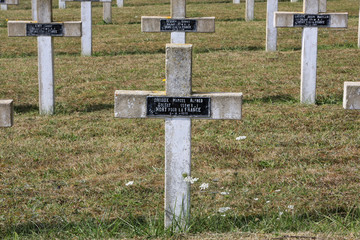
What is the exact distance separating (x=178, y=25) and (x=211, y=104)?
481 cm

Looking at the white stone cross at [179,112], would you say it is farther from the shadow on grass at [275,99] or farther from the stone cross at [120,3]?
the stone cross at [120,3]

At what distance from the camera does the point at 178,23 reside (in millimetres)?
9078

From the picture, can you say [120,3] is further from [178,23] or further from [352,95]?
[352,95]

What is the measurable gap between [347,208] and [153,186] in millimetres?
1674

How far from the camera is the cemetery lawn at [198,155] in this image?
15.0 feet

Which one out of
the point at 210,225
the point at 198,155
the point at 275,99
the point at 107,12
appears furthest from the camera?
the point at 107,12

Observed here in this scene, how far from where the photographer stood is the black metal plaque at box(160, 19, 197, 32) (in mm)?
9070

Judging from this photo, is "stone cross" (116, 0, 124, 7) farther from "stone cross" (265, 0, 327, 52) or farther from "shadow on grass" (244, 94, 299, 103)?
"shadow on grass" (244, 94, 299, 103)

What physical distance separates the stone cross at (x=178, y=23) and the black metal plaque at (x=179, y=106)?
4796mm

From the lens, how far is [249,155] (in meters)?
6.34

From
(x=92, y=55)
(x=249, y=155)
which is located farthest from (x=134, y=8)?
(x=249, y=155)

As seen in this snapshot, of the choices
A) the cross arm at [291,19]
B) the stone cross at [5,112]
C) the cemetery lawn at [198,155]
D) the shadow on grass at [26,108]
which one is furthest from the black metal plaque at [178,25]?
the stone cross at [5,112]

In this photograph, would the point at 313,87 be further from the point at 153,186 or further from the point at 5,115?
the point at 5,115

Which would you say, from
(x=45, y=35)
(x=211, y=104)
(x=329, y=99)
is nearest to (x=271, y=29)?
(x=329, y=99)
